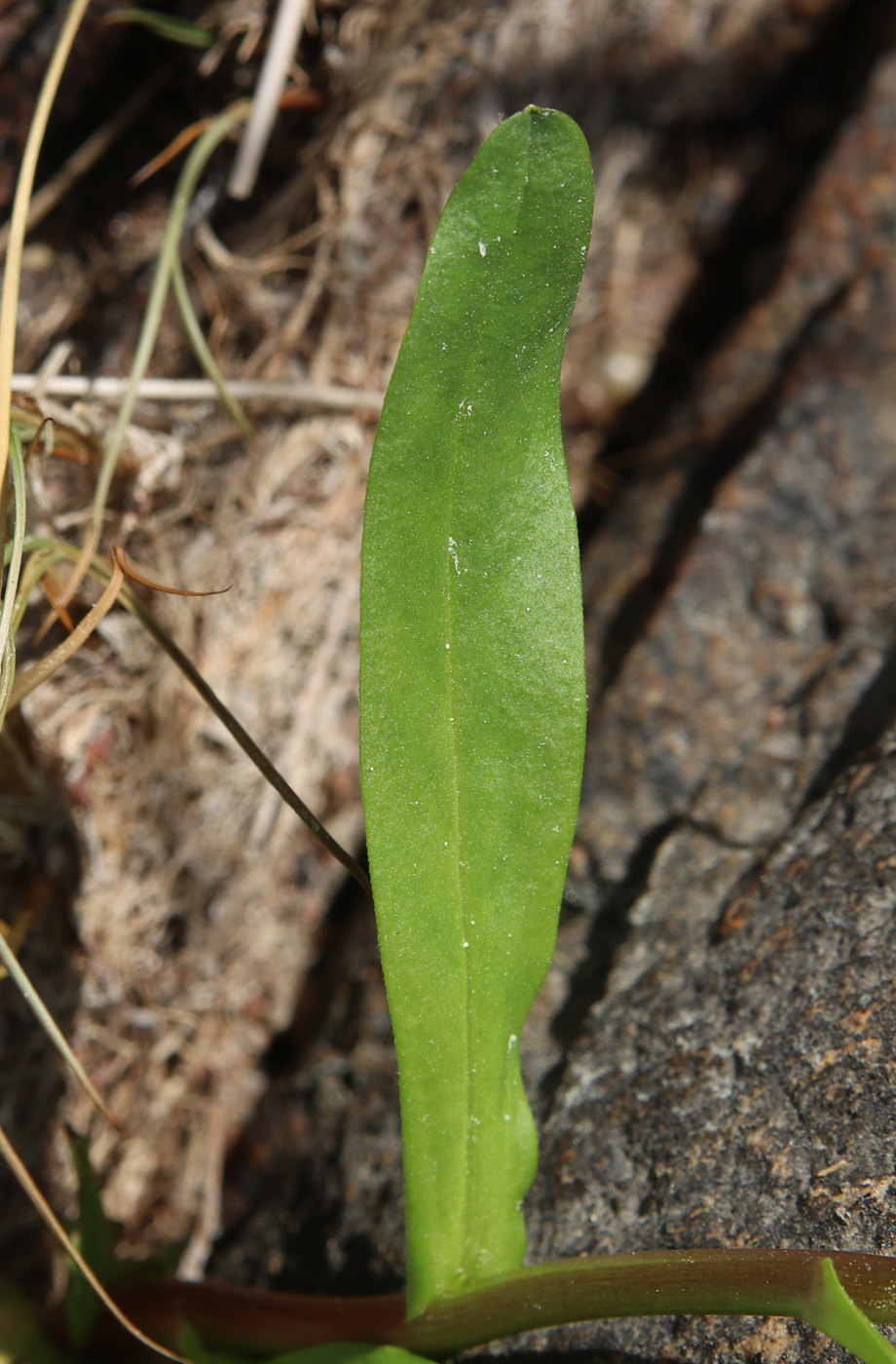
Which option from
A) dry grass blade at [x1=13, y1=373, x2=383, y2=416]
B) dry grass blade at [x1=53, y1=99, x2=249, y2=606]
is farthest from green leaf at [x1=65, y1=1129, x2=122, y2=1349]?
dry grass blade at [x1=13, y1=373, x2=383, y2=416]

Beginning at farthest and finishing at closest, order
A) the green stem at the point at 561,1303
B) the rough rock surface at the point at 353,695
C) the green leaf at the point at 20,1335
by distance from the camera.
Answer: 1. the rough rock surface at the point at 353,695
2. the green leaf at the point at 20,1335
3. the green stem at the point at 561,1303

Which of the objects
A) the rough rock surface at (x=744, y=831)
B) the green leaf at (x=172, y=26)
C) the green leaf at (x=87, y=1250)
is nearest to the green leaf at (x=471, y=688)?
the rough rock surface at (x=744, y=831)

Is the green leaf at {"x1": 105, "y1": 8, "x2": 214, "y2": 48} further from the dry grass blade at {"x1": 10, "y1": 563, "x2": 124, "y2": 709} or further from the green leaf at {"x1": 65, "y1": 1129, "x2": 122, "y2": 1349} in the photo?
the green leaf at {"x1": 65, "y1": 1129, "x2": 122, "y2": 1349}

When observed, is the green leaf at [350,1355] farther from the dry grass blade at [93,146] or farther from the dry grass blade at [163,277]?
the dry grass blade at [93,146]

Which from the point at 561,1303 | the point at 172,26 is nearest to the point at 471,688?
the point at 561,1303

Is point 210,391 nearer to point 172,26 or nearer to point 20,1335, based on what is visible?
point 172,26
